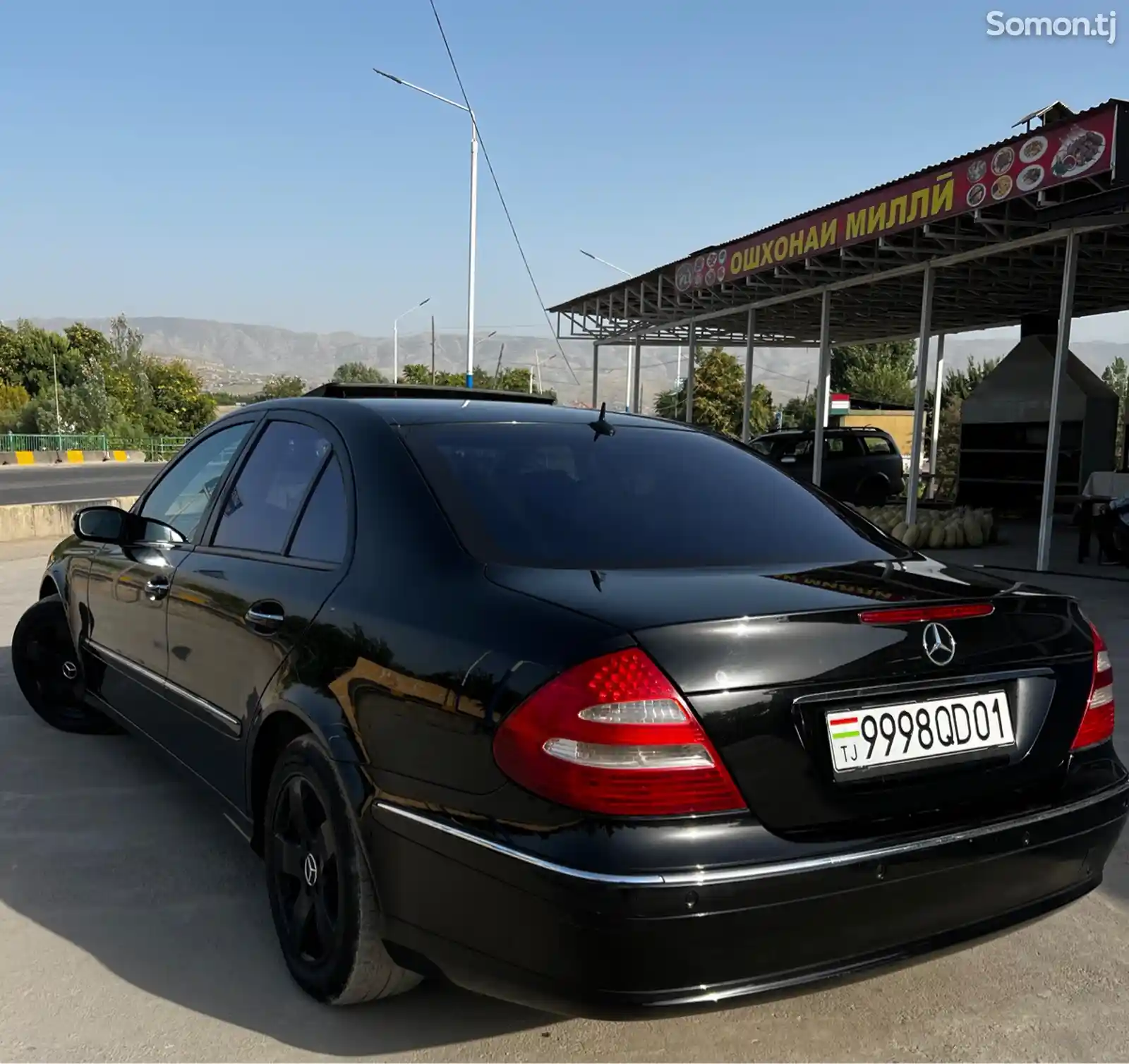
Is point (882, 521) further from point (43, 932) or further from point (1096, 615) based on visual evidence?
point (43, 932)

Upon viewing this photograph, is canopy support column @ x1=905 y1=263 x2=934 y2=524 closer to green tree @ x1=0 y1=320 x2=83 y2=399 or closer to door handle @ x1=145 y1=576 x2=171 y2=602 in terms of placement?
door handle @ x1=145 y1=576 x2=171 y2=602

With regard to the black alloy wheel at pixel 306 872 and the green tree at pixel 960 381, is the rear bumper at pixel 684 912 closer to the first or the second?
the black alloy wheel at pixel 306 872

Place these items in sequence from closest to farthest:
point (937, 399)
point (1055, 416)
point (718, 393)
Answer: point (1055, 416) < point (937, 399) < point (718, 393)

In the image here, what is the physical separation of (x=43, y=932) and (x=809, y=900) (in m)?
2.25

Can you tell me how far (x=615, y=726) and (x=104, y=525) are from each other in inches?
106

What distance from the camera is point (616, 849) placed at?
1838 mm

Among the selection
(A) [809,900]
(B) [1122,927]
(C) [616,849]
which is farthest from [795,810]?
(B) [1122,927]

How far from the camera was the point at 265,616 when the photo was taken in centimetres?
277

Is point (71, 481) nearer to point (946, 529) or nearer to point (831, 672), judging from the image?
point (946, 529)

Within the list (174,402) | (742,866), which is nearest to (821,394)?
(742,866)

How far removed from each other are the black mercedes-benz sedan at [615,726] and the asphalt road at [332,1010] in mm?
166

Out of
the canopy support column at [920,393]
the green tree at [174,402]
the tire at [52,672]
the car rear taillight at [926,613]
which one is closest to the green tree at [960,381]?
the canopy support column at [920,393]

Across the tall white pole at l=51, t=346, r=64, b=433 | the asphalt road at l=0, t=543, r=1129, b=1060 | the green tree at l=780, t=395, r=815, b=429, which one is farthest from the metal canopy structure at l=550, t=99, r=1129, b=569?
the tall white pole at l=51, t=346, r=64, b=433

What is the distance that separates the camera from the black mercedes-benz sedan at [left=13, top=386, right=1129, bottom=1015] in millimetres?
1881
